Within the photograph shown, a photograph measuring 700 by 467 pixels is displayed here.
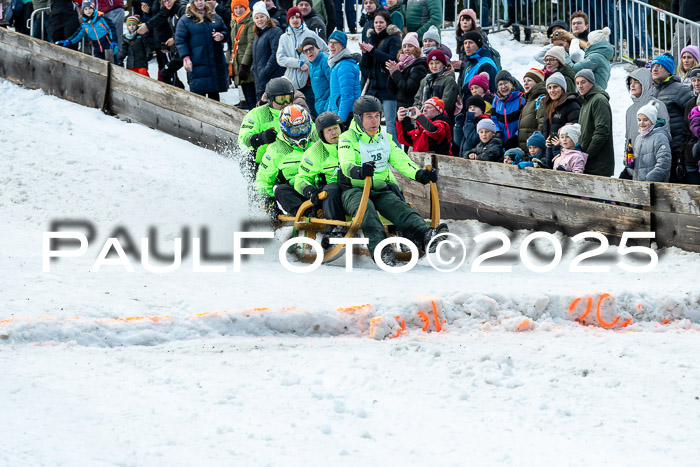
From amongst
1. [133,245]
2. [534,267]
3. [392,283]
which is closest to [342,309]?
[392,283]

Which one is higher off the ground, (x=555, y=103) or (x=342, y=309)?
(x=555, y=103)

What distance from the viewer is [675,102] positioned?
28.5 ft

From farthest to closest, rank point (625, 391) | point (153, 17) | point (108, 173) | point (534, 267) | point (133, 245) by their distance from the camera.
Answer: point (153, 17)
point (108, 173)
point (133, 245)
point (534, 267)
point (625, 391)

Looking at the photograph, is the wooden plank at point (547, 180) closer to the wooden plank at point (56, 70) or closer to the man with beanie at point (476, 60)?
the man with beanie at point (476, 60)

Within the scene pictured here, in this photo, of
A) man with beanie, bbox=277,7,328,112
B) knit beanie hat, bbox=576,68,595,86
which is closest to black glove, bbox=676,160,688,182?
knit beanie hat, bbox=576,68,595,86

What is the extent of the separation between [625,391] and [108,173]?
8.06 meters

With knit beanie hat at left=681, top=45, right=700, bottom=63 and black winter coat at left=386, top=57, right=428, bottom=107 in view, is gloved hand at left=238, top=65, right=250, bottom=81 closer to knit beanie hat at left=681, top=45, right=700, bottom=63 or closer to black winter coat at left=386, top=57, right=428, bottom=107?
black winter coat at left=386, top=57, right=428, bottom=107

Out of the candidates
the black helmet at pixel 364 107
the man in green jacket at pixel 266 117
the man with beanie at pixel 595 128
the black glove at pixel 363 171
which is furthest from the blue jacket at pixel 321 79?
the man with beanie at pixel 595 128

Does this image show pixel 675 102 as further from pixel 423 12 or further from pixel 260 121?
pixel 423 12

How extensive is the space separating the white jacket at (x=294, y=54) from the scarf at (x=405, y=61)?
1.38 meters

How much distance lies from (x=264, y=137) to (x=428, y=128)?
6.50 ft

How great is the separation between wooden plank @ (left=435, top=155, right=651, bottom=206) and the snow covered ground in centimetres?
50

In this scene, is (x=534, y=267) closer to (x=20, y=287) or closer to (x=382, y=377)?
(x=382, y=377)

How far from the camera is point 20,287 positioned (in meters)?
6.48
